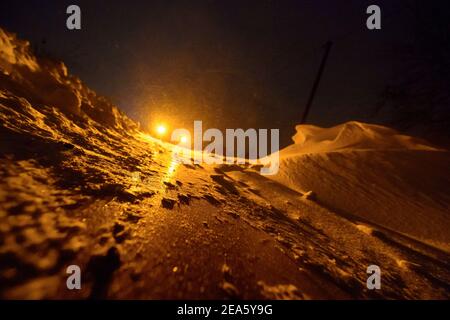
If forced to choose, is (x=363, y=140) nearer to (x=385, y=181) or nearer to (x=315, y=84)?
(x=385, y=181)

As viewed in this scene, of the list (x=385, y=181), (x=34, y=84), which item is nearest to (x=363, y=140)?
(x=385, y=181)

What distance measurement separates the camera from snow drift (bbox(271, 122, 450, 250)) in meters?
2.39

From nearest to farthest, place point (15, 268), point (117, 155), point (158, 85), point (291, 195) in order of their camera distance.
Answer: point (15, 268) < point (117, 155) < point (291, 195) < point (158, 85)

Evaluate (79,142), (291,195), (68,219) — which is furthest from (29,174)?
(291,195)

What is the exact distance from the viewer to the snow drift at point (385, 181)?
239 centimetres

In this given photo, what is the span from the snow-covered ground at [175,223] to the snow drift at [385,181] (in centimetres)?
2

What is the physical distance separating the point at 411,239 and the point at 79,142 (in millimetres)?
3178

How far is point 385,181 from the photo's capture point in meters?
2.98

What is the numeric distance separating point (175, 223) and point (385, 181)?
3.02 m

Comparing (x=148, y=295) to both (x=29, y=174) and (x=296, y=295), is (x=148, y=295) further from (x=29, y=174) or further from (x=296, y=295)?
(x=29, y=174)

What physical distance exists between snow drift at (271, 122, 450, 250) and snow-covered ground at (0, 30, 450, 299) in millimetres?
22

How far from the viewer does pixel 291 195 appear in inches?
105

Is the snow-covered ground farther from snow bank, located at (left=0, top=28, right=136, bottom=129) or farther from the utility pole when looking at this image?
the utility pole

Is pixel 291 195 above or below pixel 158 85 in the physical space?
below
